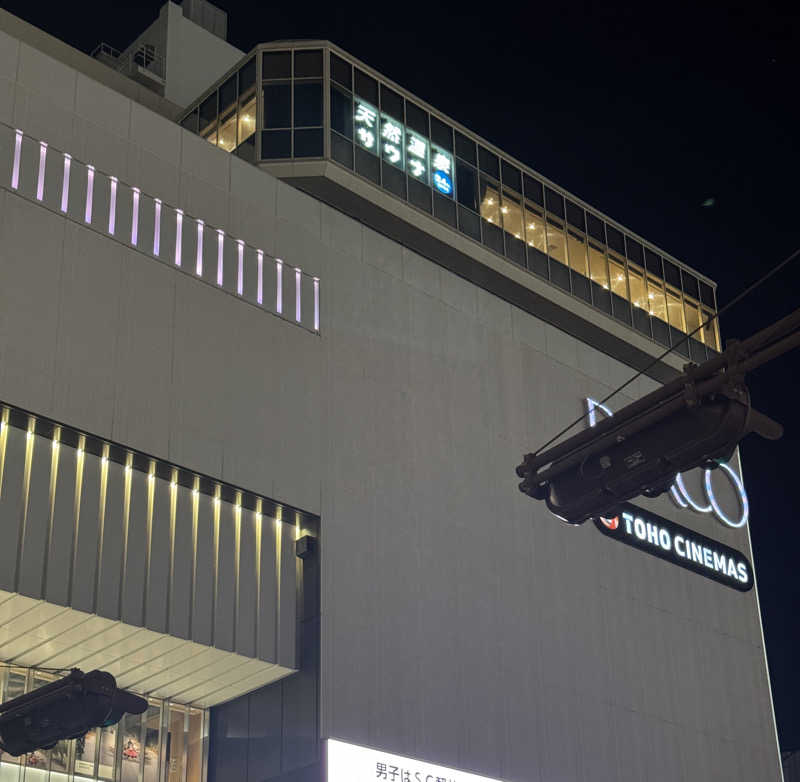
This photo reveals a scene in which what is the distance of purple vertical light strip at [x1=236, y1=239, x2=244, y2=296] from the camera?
21484 millimetres

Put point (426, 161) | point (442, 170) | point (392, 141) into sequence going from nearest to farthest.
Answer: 1. point (392, 141)
2. point (426, 161)
3. point (442, 170)

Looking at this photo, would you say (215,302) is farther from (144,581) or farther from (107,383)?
(144,581)

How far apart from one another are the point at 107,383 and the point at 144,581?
2932 millimetres

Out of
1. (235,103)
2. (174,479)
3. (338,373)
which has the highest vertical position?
(235,103)

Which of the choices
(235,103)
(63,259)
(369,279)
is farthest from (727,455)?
(235,103)

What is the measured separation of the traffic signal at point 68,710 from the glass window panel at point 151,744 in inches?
279

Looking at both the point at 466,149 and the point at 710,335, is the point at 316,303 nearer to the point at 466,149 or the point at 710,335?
the point at 466,149

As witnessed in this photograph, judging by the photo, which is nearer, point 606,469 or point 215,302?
point 606,469

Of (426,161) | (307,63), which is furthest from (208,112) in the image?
(426,161)

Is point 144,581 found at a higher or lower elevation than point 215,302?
lower

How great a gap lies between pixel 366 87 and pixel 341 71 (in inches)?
25.5

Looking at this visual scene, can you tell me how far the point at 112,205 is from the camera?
66.2 ft

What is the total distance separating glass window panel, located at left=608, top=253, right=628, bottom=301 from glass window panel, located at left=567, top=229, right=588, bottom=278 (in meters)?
0.99

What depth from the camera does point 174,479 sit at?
19516 millimetres
